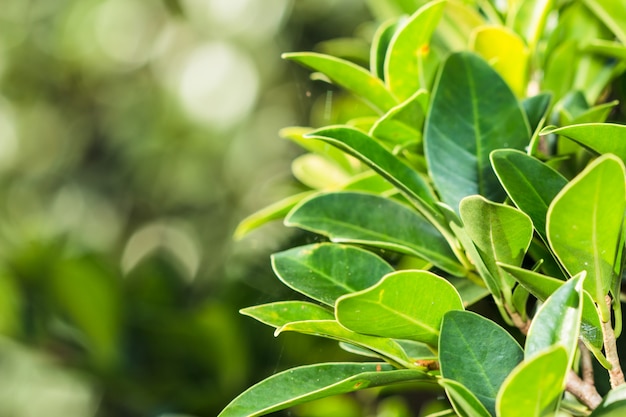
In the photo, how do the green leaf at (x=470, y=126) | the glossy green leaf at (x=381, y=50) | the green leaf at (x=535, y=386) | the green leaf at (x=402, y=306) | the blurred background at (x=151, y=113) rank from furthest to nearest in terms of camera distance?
the blurred background at (x=151, y=113), the glossy green leaf at (x=381, y=50), the green leaf at (x=470, y=126), the green leaf at (x=402, y=306), the green leaf at (x=535, y=386)

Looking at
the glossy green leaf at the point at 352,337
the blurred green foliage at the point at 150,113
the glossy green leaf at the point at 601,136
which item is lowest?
the blurred green foliage at the point at 150,113

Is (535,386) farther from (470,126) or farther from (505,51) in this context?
(505,51)

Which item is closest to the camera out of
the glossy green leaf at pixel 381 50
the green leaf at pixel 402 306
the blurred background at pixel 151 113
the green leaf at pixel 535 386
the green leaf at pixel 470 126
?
the green leaf at pixel 535 386

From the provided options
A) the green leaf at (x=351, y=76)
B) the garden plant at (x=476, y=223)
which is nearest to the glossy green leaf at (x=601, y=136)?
the garden plant at (x=476, y=223)

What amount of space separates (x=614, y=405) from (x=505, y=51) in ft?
1.29

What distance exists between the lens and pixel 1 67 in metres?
2.37

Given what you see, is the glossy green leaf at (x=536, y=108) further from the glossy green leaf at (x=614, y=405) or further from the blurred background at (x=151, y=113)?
the blurred background at (x=151, y=113)

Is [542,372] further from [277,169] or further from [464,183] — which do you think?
[277,169]

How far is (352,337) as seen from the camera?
499 millimetres

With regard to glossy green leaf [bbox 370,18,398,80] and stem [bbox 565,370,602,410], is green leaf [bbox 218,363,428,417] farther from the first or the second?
glossy green leaf [bbox 370,18,398,80]

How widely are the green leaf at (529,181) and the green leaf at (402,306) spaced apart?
71 millimetres

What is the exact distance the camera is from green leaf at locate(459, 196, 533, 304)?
0.46m

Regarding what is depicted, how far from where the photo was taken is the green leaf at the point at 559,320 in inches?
15.6

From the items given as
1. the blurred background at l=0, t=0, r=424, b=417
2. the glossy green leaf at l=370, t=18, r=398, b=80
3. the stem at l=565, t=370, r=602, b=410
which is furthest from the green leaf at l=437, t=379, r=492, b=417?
the blurred background at l=0, t=0, r=424, b=417
